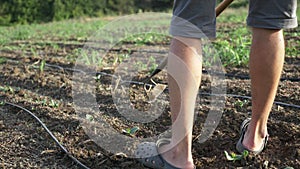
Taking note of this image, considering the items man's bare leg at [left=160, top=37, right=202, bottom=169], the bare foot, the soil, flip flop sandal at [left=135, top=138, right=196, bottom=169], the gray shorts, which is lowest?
the soil

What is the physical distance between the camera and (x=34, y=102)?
2996mm

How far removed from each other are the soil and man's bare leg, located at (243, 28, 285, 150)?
25 centimetres

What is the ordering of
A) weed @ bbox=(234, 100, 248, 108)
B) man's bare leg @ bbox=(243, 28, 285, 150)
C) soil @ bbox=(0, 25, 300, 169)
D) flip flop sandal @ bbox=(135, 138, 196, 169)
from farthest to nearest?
1. weed @ bbox=(234, 100, 248, 108)
2. soil @ bbox=(0, 25, 300, 169)
3. flip flop sandal @ bbox=(135, 138, 196, 169)
4. man's bare leg @ bbox=(243, 28, 285, 150)

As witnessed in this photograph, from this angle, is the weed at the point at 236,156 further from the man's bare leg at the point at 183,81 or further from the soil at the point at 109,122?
the man's bare leg at the point at 183,81

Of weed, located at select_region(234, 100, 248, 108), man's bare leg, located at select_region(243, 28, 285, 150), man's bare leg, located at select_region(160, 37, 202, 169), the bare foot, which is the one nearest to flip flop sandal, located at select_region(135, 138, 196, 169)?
the bare foot

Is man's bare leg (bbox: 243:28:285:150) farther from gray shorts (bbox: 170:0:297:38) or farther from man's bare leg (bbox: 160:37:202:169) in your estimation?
man's bare leg (bbox: 160:37:202:169)

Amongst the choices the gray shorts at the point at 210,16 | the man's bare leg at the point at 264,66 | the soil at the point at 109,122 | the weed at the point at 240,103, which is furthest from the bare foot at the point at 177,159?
the weed at the point at 240,103

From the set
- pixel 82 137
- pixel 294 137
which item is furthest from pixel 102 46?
pixel 294 137

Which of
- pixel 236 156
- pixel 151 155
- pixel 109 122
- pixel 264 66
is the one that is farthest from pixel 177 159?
pixel 109 122

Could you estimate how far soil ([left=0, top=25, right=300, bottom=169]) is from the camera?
1918 mm

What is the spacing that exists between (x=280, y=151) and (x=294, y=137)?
16 cm

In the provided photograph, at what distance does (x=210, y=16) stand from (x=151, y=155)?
2.13 ft

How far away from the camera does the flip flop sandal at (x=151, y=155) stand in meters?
1.77

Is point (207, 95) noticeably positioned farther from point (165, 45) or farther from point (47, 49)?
point (47, 49)
